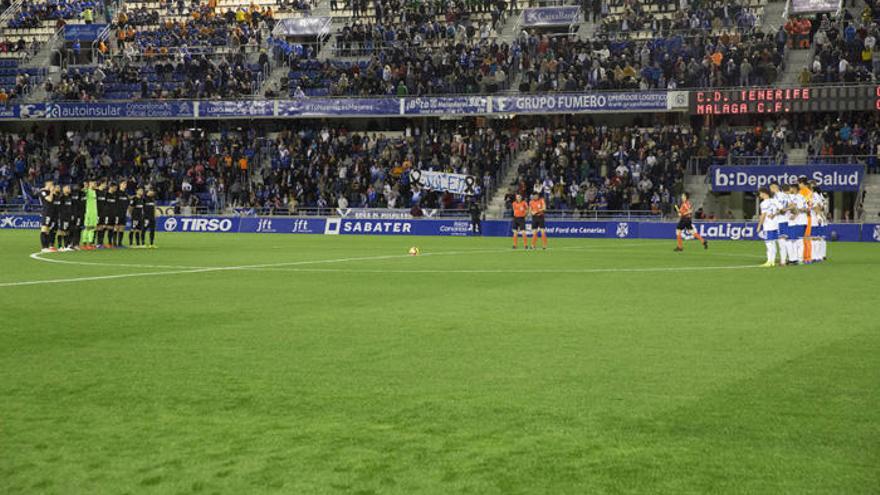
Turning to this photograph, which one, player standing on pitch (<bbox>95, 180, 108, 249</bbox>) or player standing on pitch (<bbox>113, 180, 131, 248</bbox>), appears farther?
player standing on pitch (<bbox>113, 180, 131, 248</bbox>)

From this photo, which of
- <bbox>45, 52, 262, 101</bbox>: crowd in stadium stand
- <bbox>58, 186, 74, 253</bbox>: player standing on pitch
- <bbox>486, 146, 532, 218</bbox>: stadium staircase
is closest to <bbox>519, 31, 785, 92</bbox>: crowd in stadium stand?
<bbox>486, 146, 532, 218</bbox>: stadium staircase

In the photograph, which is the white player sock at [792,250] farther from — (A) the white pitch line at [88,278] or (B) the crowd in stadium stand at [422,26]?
(B) the crowd in stadium stand at [422,26]

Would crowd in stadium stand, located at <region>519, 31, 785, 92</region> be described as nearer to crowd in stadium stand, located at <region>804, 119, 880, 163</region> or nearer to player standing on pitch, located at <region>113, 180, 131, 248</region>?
crowd in stadium stand, located at <region>804, 119, 880, 163</region>

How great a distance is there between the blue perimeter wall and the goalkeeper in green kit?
15815 millimetres

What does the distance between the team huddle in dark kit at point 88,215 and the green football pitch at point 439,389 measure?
12.5 metres

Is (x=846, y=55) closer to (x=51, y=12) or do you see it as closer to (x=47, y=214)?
(x=47, y=214)

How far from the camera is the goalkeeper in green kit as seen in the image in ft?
103

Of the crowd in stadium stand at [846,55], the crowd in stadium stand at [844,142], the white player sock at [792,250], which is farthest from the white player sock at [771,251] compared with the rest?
the crowd in stadium stand at [846,55]

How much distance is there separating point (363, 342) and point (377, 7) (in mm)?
49864

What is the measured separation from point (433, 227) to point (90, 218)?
16993 millimetres

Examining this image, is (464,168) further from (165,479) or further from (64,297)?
(165,479)

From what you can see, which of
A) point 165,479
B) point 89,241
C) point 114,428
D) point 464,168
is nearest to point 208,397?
point 114,428

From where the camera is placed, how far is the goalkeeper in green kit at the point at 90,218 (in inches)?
1237

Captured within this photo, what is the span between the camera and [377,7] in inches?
2318
